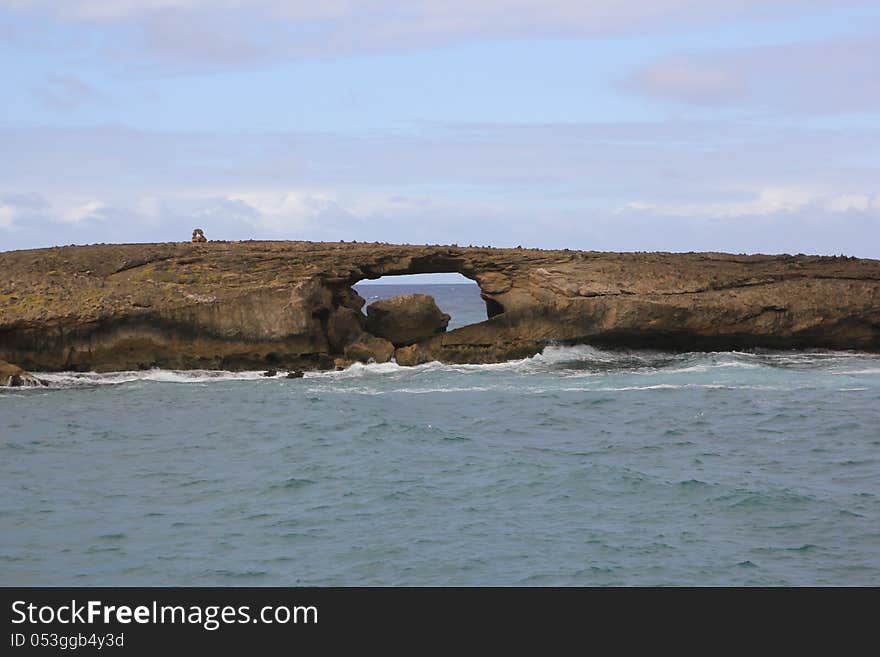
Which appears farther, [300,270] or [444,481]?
[300,270]

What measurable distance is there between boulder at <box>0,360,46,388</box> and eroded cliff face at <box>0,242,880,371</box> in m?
1.07

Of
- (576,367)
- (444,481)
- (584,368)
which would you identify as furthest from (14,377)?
(444,481)

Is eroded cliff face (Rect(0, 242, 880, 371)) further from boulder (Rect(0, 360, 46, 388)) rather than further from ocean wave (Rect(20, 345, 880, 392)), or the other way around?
boulder (Rect(0, 360, 46, 388))

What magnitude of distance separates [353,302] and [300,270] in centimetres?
284

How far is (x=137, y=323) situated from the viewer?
101ft

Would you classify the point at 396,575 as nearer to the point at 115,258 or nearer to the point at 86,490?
the point at 86,490

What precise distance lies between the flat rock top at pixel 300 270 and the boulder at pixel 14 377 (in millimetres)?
1159

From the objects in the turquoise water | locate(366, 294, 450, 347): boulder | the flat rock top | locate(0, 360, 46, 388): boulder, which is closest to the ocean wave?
locate(0, 360, 46, 388): boulder

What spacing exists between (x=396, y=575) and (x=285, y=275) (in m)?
19.9

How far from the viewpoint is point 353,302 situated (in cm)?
3466

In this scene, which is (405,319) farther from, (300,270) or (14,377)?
(14,377)

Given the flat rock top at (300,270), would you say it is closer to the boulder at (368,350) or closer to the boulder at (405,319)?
the boulder at (405,319)
